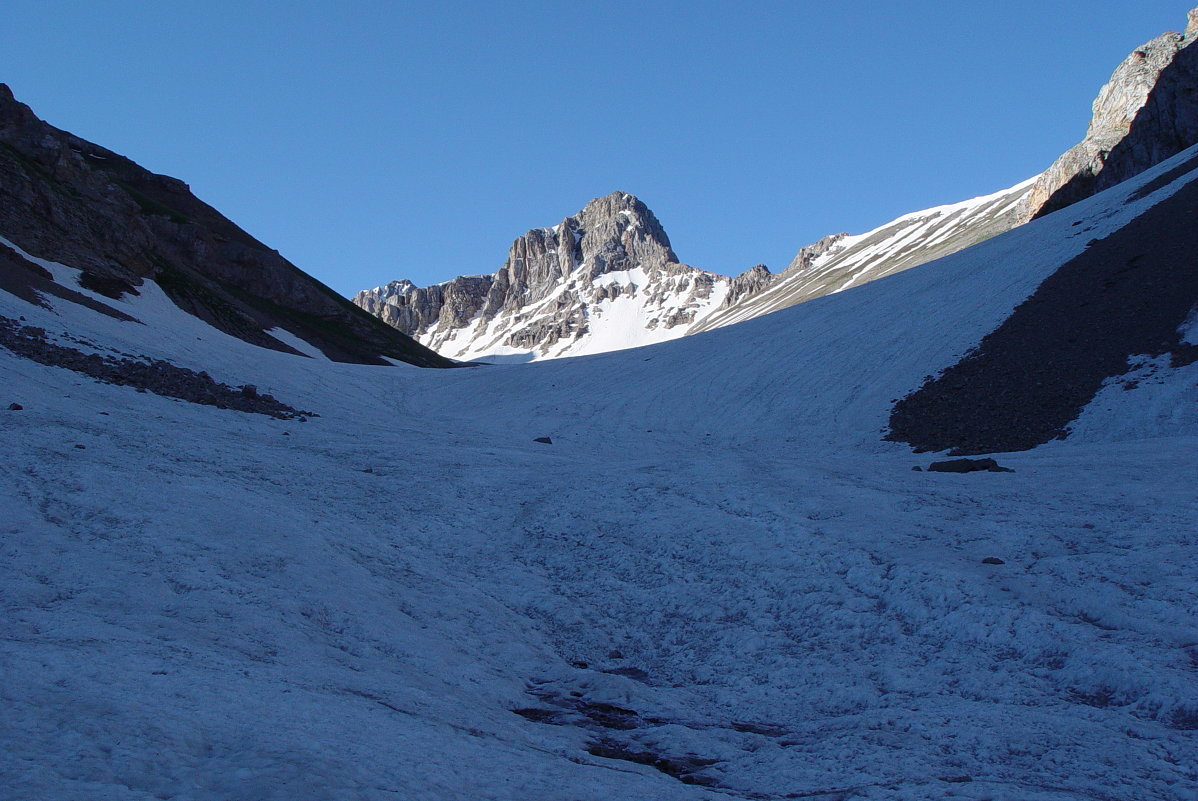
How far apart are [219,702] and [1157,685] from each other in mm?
9020

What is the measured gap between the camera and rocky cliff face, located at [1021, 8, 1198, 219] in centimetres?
7075

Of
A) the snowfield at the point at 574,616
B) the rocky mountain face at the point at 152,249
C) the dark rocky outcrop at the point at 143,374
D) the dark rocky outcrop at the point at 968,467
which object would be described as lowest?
the snowfield at the point at 574,616

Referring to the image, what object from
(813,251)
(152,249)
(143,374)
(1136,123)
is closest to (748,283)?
(813,251)

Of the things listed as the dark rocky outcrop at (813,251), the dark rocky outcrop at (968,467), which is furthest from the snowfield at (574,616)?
the dark rocky outcrop at (813,251)

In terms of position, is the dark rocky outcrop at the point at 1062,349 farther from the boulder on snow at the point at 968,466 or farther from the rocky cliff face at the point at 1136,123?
the rocky cliff face at the point at 1136,123

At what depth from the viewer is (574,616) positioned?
38.4 ft

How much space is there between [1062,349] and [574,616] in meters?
23.4

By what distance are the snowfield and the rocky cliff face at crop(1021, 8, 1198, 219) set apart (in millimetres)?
63186

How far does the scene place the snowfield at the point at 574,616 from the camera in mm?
6062

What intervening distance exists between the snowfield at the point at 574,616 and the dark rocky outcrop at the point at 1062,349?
5.60 ft

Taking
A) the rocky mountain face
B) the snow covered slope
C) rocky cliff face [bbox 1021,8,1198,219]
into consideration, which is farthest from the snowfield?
the snow covered slope

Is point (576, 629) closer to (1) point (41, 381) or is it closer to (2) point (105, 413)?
(2) point (105, 413)

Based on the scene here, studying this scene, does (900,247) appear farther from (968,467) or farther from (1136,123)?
(968,467)

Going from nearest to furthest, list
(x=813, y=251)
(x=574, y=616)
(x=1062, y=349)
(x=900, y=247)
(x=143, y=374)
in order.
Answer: (x=574, y=616)
(x=143, y=374)
(x=1062, y=349)
(x=900, y=247)
(x=813, y=251)
